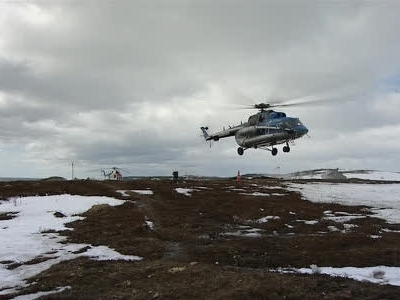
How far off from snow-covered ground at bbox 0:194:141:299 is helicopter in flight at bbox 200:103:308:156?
2581cm

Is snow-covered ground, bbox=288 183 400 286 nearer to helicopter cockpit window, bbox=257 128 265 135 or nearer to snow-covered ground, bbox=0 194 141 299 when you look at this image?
snow-covered ground, bbox=0 194 141 299

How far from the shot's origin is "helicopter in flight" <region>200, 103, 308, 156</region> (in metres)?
55.0

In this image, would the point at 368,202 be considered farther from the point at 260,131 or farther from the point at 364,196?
the point at 260,131

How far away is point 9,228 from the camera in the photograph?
2552 cm

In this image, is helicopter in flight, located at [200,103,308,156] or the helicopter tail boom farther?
the helicopter tail boom

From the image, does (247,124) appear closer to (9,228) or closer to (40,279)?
(9,228)

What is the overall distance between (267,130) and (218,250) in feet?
129

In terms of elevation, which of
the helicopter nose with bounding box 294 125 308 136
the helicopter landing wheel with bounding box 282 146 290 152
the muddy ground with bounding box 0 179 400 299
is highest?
the helicopter nose with bounding box 294 125 308 136

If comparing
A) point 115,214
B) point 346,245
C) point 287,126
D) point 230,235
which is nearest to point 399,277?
point 346,245

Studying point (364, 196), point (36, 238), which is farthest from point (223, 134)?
point (36, 238)

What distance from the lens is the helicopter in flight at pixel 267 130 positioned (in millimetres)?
55031

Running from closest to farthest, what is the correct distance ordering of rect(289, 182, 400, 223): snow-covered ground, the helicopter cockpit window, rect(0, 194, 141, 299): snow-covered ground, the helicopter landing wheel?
rect(0, 194, 141, 299): snow-covered ground, rect(289, 182, 400, 223): snow-covered ground, the helicopter landing wheel, the helicopter cockpit window

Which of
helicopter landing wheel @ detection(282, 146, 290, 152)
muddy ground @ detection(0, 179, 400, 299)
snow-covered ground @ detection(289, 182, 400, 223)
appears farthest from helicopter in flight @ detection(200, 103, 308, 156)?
muddy ground @ detection(0, 179, 400, 299)

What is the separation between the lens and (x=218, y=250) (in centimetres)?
1886
